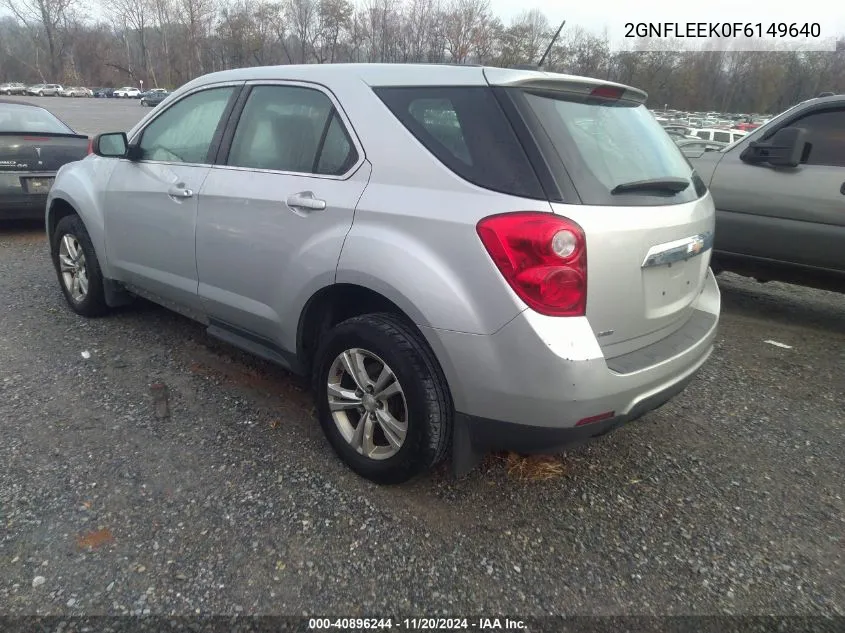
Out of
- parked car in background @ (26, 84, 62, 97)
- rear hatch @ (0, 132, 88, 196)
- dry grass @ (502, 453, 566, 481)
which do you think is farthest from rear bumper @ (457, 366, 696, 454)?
parked car in background @ (26, 84, 62, 97)

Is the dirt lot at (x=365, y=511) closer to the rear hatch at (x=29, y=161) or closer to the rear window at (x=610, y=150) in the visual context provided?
the rear window at (x=610, y=150)

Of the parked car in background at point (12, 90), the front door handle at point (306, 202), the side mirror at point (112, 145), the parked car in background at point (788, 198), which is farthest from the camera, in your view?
the parked car in background at point (12, 90)

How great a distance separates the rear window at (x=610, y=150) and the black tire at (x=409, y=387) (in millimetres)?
849

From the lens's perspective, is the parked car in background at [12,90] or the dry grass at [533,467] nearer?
the dry grass at [533,467]

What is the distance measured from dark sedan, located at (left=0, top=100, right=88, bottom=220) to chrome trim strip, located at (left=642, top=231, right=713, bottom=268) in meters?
6.63

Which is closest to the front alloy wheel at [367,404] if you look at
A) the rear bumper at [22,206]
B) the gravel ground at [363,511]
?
the gravel ground at [363,511]

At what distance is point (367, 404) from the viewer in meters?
2.64

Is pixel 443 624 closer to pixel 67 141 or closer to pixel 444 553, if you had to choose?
pixel 444 553

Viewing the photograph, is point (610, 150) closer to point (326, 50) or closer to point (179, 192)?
point (179, 192)

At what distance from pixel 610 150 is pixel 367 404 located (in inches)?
57.0

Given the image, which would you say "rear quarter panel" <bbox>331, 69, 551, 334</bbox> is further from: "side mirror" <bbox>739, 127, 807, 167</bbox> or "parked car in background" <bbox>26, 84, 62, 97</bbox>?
"parked car in background" <bbox>26, 84, 62, 97</bbox>

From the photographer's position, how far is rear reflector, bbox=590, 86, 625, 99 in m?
2.62

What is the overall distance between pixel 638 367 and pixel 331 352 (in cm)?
128

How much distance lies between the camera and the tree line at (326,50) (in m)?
39.2
